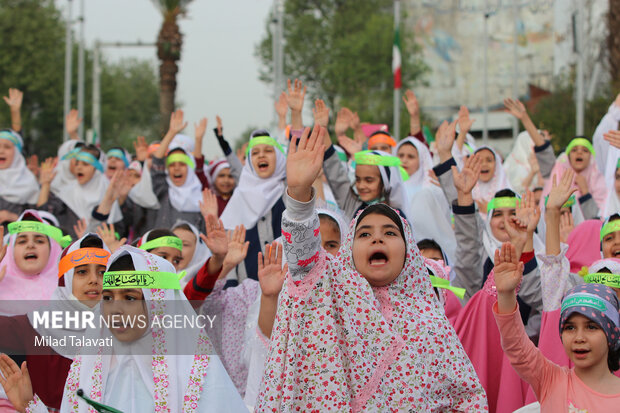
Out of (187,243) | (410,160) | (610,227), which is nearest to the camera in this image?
(610,227)

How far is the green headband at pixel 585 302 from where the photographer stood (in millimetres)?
3684

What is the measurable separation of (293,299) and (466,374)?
0.82 metres

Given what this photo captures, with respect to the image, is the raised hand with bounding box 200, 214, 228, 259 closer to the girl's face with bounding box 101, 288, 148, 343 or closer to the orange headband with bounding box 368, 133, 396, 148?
the girl's face with bounding box 101, 288, 148, 343

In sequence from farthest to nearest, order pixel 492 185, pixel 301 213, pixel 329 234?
pixel 492 185 < pixel 329 234 < pixel 301 213

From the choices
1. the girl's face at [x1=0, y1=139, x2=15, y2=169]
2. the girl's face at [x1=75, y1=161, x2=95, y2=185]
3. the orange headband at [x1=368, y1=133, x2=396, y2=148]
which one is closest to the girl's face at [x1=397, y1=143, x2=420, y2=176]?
the orange headband at [x1=368, y1=133, x2=396, y2=148]

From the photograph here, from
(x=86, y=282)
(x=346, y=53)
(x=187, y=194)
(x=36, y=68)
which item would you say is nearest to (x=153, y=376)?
(x=86, y=282)

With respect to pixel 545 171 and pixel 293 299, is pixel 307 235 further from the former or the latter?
pixel 545 171

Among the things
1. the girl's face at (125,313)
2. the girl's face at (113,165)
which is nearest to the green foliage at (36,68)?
the girl's face at (113,165)

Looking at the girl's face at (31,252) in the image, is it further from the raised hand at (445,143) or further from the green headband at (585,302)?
the green headband at (585,302)

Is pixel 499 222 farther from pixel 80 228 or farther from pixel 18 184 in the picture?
pixel 18 184

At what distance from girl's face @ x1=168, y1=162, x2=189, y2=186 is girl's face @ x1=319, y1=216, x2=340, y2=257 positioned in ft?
12.1

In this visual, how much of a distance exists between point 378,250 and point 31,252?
2.90 metres

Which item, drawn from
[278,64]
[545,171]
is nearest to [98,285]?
[545,171]

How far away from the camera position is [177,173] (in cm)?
804
